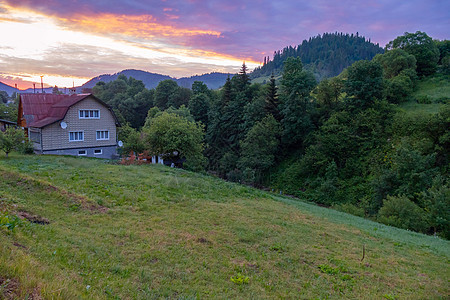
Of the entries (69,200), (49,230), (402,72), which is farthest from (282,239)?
(402,72)

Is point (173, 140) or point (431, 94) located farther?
point (431, 94)

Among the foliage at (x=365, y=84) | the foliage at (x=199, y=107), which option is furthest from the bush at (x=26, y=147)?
the foliage at (x=365, y=84)

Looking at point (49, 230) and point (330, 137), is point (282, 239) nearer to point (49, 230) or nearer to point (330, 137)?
point (49, 230)

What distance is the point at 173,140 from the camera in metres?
30.9

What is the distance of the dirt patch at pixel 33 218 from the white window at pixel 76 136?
26785mm

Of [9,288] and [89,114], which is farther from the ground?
[89,114]

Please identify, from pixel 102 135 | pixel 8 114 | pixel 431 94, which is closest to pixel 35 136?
pixel 102 135

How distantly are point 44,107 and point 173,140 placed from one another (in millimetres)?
17786

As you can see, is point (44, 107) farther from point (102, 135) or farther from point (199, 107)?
point (199, 107)

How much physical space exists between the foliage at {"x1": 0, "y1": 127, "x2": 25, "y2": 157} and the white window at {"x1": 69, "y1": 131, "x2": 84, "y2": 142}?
197 inches

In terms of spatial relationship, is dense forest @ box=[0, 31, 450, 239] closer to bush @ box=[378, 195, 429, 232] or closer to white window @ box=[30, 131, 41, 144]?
bush @ box=[378, 195, 429, 232]

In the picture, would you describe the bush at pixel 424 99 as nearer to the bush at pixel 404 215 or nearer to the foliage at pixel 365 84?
the foliage at pixel 365 84

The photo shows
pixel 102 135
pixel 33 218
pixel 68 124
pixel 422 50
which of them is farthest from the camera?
pixel 422 50

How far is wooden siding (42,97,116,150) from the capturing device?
101 feet
